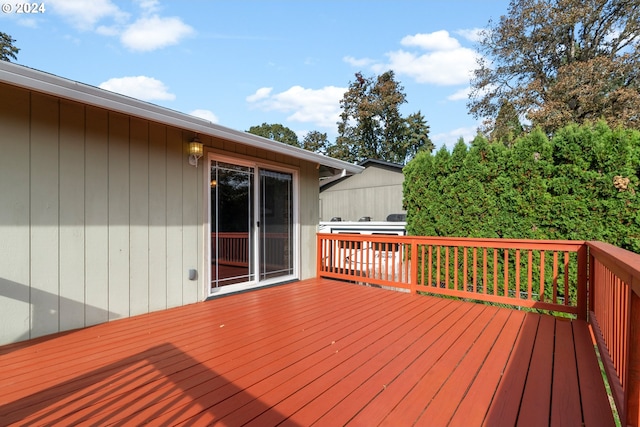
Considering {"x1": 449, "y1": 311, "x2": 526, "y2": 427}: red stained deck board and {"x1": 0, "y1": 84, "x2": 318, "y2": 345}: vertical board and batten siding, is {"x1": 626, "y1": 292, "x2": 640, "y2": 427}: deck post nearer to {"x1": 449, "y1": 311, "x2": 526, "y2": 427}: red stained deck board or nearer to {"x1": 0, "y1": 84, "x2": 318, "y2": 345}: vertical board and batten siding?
{"x1": 449, "y1": 311, "x2": 526, "y2": 427}: red stained deck board

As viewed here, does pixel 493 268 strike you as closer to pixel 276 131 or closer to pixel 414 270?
pixel 414 270

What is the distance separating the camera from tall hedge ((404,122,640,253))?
13.0 feet

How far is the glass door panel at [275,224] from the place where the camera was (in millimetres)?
4457

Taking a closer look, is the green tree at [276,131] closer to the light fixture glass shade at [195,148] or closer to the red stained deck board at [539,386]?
the light fixture glass shade at [195,148]

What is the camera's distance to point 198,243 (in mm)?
3643

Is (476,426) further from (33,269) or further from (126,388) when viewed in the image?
(33,269)

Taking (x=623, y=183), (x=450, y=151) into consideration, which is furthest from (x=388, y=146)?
(x=623, y=183)

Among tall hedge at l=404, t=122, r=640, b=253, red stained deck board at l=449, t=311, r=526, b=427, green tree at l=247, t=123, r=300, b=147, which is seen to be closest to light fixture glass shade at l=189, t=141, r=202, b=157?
red stained deck board at l=449, t=311, r=526, b=427

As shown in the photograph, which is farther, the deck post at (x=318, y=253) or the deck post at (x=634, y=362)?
the deck post at (x=318, y=253)

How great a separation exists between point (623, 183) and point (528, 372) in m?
3.59

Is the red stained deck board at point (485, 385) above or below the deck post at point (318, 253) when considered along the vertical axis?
below

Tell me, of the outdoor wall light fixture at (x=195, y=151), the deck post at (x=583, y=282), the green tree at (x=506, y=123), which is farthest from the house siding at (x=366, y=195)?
the outdoor wall light fixture at (x=195, y=151)

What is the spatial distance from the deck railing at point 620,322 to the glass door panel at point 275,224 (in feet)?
12.2

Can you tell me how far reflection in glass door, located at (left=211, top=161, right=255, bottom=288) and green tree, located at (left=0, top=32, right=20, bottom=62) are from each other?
58.8 feet
